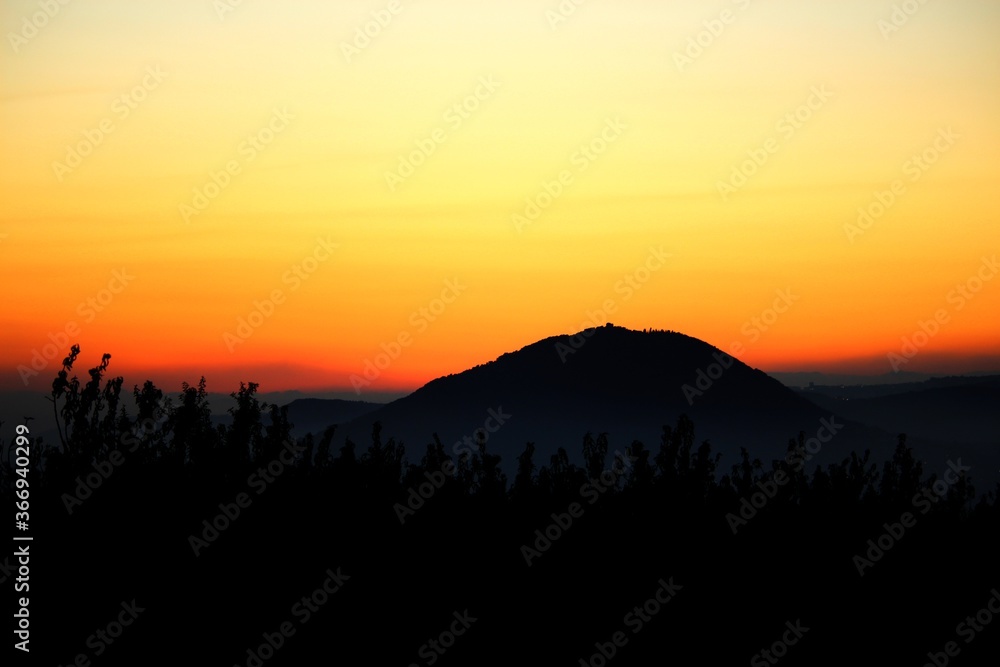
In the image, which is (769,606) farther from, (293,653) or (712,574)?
(293,653)

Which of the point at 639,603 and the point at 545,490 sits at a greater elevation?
the point at 545,490

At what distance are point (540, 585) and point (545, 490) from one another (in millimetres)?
7798

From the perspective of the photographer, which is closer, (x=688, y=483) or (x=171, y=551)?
(x=171, y=551)

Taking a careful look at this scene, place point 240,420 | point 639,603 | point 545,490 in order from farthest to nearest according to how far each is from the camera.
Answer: point 545,490
point 240,420
point 639,603

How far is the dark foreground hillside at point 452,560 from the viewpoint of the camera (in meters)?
33.8

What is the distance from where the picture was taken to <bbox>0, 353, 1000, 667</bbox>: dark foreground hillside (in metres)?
33.8

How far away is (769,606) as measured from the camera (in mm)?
37656

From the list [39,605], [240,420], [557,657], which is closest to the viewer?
[39,605]

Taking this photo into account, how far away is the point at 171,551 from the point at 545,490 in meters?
14.6

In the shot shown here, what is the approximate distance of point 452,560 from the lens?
38562mm

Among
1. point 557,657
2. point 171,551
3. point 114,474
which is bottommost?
point 557,657

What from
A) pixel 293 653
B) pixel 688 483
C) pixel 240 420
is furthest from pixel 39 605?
pixel 688 483

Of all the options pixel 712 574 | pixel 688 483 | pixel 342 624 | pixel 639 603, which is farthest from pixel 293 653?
pixel 688 483

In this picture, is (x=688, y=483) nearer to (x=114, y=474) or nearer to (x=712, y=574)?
(x=712, y=574)
